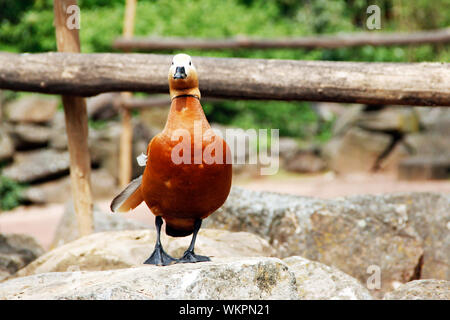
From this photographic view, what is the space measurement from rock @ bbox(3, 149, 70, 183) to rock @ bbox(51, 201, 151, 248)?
12.2ft

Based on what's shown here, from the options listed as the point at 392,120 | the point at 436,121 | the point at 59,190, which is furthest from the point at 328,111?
the point at 59,190

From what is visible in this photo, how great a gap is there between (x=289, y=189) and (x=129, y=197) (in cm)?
535

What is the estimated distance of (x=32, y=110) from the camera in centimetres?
779

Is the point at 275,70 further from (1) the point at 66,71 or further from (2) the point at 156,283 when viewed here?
(2) the point at 156,283

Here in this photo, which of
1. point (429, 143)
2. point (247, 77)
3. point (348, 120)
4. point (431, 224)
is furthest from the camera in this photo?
point (348, 120)

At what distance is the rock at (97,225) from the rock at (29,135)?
13.4ft

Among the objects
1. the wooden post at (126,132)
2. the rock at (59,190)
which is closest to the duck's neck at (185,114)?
the wooden post at (126,132)

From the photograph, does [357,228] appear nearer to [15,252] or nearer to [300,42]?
[15,252]

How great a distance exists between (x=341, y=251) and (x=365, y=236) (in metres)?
0.18

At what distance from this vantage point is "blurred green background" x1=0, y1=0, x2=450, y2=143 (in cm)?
995

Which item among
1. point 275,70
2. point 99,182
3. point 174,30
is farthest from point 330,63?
point 174,30

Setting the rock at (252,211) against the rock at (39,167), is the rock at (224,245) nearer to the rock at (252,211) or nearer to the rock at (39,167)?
the rock at (252,211)

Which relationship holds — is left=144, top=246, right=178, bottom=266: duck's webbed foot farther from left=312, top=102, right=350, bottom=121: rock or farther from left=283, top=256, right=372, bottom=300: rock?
left=312, top=102, right=350, bottom=121: rock

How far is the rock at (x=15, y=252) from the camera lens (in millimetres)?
3105
